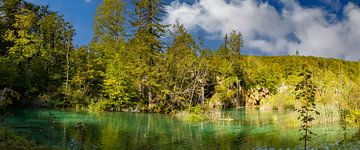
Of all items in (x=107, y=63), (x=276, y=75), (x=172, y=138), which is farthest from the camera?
(x=276, y=75)

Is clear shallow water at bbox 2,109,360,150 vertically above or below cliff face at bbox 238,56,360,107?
below

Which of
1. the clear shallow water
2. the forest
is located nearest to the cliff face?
the forest

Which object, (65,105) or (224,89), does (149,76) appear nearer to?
(65,105)

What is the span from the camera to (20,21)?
44406 millimetres

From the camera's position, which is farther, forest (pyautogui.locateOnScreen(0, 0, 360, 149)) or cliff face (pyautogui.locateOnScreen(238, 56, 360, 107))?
cliff face (pyautogui.locateOnScreen(238, 56, 360, 107))

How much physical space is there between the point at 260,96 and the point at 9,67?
44175 mm

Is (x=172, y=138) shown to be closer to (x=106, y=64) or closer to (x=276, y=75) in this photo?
(x=106, y=64)

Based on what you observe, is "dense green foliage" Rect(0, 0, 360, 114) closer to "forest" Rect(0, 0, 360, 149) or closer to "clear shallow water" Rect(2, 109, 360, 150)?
"forest" Rect(0, 0, 360, 149)

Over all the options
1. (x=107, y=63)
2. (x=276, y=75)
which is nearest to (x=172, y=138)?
(x=107, y=63)

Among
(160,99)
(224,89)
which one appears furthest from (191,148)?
(224,89)

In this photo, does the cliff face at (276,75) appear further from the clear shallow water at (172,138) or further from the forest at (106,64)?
the clear shallow water at (172,138)

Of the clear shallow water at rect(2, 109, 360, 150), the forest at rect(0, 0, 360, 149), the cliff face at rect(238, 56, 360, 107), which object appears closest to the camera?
the clear shallow water at rect(2, 109, 360, 150)

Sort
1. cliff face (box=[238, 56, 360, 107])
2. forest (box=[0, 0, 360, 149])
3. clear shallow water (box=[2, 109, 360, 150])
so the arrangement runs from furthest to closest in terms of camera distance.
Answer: cliff face (box=[238, 56, 360, 107]) → forest (box=[0, 0, 360, 149]) → clear shallow water (box=[2, 109, 360, 150])

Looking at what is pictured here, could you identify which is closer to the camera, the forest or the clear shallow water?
the clear shallow water
